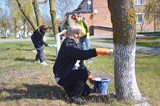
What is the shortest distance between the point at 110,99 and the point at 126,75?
53 cm

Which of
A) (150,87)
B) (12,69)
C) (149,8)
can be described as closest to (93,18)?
(149,8)

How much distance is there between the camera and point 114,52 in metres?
3.11

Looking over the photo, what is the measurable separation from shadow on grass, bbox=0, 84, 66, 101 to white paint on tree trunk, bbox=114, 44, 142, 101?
1.17 m

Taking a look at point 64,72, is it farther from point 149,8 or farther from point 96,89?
point 149,8

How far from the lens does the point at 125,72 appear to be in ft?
10.2

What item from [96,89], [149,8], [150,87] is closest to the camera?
[96,89]

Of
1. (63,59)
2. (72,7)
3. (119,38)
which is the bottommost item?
(63,59)

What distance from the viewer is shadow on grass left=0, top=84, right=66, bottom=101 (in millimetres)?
3674

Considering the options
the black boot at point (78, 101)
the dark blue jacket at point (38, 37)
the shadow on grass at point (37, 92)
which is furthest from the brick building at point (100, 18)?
the black boot at point (78, 101)

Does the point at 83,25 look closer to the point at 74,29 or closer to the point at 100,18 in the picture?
the point at 74,29

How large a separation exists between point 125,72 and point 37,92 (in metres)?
1.97

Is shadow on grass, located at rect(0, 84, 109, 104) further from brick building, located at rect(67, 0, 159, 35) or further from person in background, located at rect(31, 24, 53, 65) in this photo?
brick building, located at rect(67, 0, 159, 35)

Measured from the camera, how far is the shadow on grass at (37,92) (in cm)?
367

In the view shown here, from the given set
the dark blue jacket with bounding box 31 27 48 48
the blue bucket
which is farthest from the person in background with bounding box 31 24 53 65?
the blue bucket
